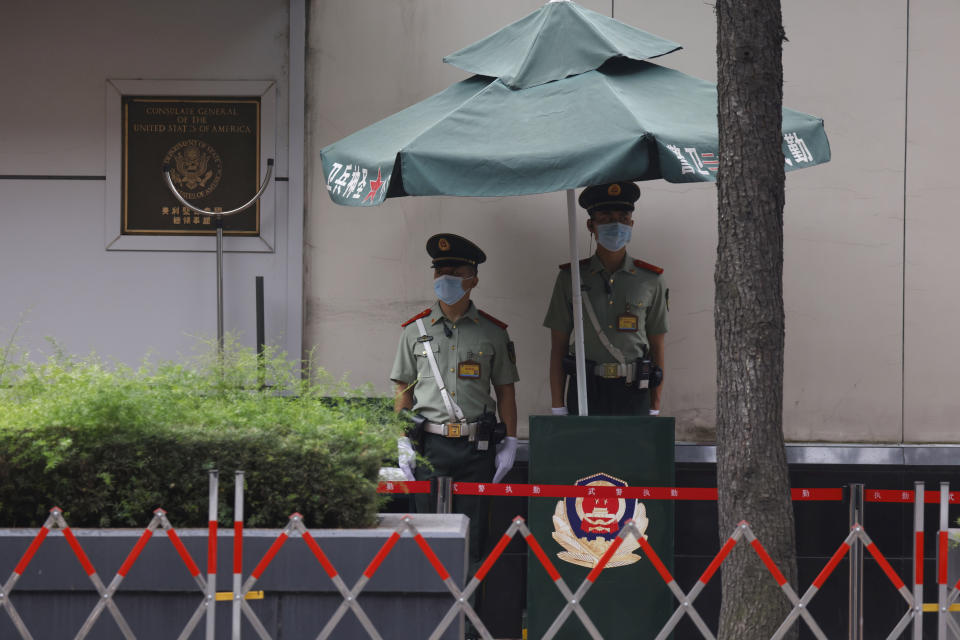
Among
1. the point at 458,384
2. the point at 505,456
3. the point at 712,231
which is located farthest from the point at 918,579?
the point at 712,231

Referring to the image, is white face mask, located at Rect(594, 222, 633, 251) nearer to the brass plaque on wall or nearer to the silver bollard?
the silver bollard

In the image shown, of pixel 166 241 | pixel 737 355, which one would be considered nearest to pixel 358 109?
pixel 166 241

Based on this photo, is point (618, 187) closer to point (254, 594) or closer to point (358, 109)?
point (358, 109)

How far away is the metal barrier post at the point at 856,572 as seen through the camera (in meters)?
5.93

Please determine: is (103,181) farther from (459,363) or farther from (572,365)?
(572,365)

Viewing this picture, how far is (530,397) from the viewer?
7.68 m

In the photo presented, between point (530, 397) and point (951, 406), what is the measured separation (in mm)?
3184

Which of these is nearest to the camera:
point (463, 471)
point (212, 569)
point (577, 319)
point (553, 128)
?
point (212, 569)

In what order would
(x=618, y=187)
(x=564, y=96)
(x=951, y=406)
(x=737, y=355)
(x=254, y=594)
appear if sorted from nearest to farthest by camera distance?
(x=254, y=594), (x=737, y=355), (x=564, y=96), (x=618, y=187), (x=951, y=406)

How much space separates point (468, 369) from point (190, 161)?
2931 mm

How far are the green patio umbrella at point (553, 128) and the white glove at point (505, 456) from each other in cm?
78

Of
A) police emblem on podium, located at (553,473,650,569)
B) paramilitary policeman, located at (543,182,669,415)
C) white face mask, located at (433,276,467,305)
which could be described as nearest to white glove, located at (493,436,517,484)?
paramilitary policeman, located at (543,182,669,415)

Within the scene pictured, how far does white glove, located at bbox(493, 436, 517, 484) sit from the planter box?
8.01 ft

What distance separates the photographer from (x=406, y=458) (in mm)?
6234
